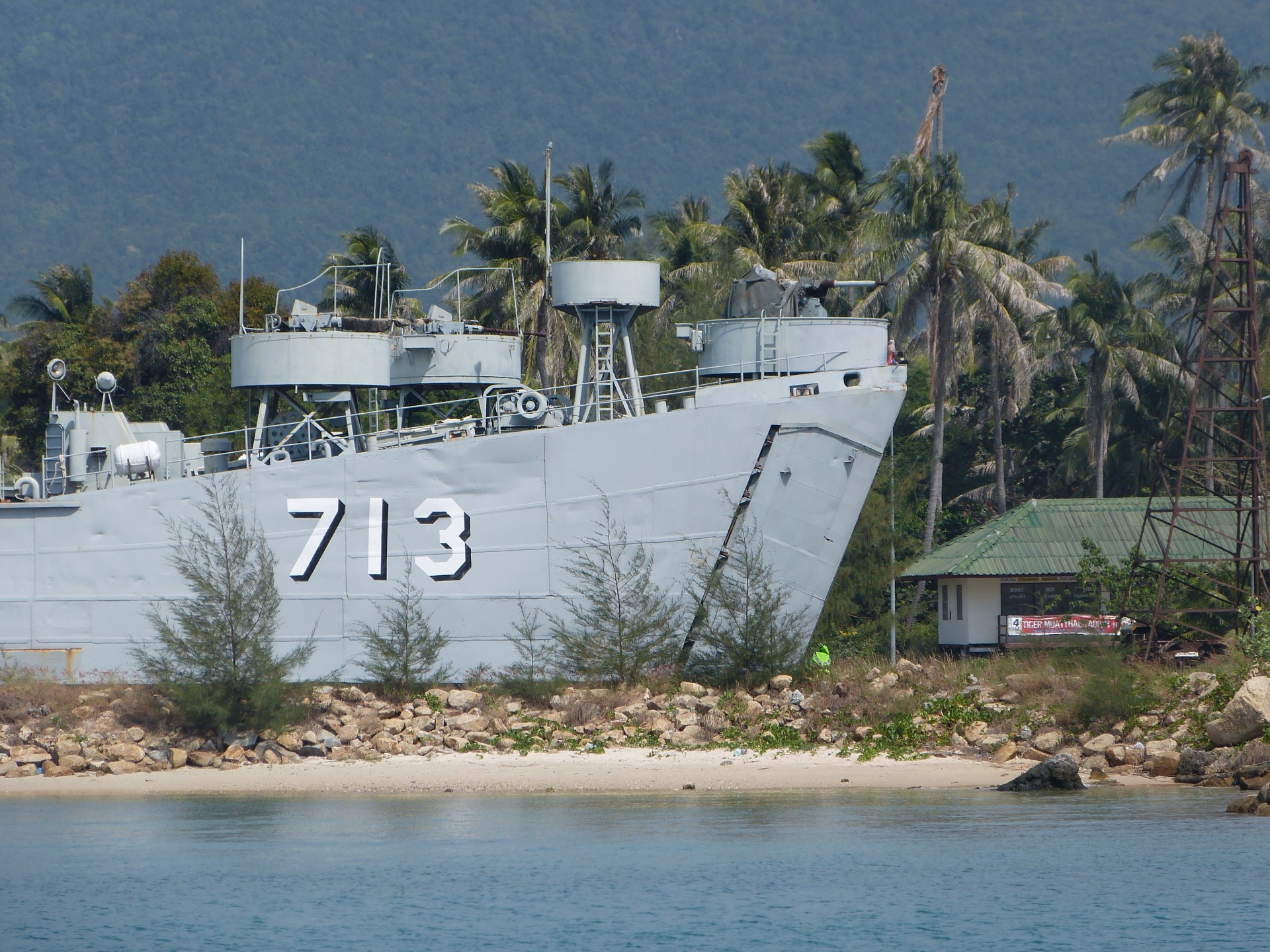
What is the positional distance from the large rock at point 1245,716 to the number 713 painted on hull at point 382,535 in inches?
499

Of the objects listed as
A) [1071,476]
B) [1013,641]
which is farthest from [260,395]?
[1071,476]

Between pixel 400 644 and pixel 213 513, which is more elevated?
pixel 213 513

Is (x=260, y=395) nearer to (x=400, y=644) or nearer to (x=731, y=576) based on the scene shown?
(x=400, y=644)

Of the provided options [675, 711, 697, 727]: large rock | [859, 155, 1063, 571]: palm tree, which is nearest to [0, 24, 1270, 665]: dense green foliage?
[859, 155, 1063, 571]: palm tree

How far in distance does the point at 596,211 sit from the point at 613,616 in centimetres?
2145

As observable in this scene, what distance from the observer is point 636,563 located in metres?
28.5

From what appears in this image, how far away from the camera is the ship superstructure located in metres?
28.7

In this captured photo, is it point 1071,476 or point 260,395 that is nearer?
point 260,395

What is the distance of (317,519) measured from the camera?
1152 inches

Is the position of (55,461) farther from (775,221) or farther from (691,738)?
(775,221)

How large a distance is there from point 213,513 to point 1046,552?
19045 millimetres

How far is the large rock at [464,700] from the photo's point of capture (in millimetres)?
28406

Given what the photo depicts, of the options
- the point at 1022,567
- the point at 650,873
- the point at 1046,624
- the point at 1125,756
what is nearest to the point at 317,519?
the point at 650,873

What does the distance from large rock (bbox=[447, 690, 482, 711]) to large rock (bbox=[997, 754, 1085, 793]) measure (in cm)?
927
